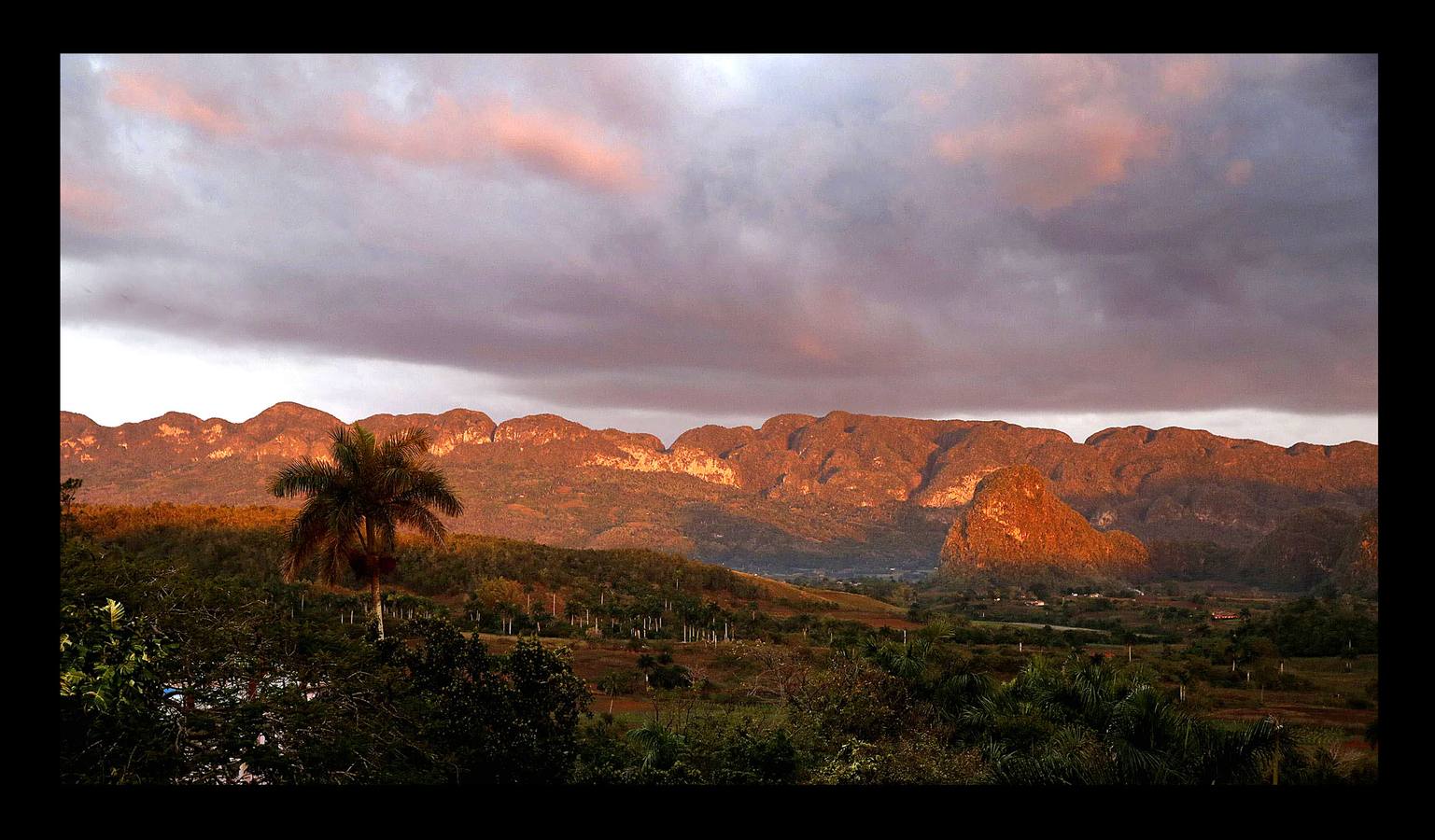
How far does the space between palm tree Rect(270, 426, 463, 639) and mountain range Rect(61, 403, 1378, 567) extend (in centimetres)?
5143

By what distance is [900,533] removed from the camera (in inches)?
4737

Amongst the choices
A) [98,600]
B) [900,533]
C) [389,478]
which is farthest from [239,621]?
[900,533]

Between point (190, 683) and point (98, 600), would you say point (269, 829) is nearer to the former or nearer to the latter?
point (98, 600)

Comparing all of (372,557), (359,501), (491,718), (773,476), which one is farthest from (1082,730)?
(773,476)

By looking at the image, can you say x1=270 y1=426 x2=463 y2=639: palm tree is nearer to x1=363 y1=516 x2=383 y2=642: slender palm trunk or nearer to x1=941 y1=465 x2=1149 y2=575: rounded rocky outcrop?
x1=363 y1=516 x2=383 y2=642: slender palm trunk

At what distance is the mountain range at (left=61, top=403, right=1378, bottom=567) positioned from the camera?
90250 mm

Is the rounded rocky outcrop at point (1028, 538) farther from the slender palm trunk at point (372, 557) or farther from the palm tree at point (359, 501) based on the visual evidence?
the slender palm trunk at point (372, 557)

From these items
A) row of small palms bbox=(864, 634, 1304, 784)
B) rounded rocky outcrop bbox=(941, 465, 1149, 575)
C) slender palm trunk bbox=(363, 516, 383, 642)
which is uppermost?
slender palm trunk bbox=(363, 516, 383, 642)

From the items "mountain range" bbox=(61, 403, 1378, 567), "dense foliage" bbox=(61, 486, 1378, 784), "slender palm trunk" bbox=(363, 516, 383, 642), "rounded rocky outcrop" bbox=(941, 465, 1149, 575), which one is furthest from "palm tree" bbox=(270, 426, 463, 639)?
"rounded rocky outcrop" bbox=(941, 465, 1149, 575)

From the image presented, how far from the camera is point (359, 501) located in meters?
12.6

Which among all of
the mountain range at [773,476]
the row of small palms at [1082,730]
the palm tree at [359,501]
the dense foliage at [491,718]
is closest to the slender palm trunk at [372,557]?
the palm tree at [359,501]

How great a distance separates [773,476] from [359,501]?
147 m

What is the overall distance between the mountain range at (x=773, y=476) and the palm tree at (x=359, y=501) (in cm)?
5143

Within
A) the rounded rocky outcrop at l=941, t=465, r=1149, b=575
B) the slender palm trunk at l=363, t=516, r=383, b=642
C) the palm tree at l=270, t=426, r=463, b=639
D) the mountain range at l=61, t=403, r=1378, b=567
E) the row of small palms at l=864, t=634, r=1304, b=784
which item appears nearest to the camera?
the row of small palms at l=864, t=634, r=1304, b=784
